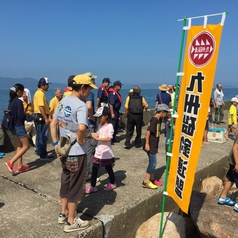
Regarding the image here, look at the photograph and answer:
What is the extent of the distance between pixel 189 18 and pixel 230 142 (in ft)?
22.3

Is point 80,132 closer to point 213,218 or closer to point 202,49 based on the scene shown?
point 202,49

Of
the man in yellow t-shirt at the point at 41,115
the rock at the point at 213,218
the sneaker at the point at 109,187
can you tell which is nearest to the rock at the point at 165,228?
the rock at the point at 213,218

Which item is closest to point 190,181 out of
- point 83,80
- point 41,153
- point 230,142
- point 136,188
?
point 136,188

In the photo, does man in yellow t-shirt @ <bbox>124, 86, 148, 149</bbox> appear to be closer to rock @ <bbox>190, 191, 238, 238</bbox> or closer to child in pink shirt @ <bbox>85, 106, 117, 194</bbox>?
child in pink shirt @ <bbox>85, 106, 117, 194</bbox>

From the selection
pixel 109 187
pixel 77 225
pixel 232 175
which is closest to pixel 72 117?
pixel 77 225

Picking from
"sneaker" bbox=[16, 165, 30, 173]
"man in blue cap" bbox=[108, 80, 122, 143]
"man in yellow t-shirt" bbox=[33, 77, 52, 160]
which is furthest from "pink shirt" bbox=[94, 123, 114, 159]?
"man in blue cap" bbox=[108, 80, 122, 143]

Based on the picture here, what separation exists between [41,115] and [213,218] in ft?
13.5

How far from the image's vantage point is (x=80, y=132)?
3012 mm

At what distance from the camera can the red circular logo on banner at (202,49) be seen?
2936 millimetres

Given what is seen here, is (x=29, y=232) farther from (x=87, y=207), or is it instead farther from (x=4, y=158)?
(x=4, y=158)

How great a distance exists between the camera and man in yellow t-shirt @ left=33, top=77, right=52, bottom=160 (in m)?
5.62

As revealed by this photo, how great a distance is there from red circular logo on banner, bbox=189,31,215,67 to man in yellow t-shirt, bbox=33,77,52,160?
360cm

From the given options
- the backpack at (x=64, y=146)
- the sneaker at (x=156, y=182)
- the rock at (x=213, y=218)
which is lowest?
the rock at (x=213, y=218)

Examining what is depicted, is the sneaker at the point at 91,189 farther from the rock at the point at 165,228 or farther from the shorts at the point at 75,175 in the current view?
the shorts at the point at 75,175
